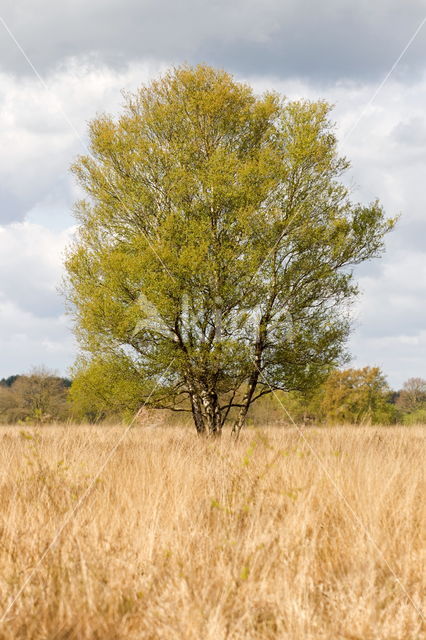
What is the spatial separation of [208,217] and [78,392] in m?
6.36

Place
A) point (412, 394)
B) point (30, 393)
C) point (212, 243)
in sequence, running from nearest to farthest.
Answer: point (212, 243) < point (30, 393) < point (412, 394)

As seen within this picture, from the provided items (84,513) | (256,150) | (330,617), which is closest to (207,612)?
(330,617)

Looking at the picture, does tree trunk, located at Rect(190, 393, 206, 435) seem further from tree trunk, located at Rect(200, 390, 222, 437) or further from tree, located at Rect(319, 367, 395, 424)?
tree, located at Rect(319, 367, 395, 424)

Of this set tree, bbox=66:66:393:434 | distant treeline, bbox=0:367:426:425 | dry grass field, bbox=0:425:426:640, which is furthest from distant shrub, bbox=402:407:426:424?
dry grass field, bbox=0:425:426:640

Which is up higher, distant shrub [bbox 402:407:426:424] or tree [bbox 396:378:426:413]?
tree [bbox 396:378:426:413]

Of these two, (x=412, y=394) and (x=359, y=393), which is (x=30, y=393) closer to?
(x=359, y=393)

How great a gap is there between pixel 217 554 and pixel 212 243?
38.1ft

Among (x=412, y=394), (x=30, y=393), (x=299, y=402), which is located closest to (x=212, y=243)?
(x=299, y=402)

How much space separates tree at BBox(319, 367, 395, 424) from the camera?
127 feet

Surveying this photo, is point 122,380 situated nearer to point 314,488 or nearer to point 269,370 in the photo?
point 269,370

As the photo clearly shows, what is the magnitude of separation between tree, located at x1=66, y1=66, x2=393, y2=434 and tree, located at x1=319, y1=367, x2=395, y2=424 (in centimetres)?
2169

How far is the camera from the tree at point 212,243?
589 inches

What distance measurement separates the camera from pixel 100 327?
15508mm

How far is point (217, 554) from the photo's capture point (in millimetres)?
4508
